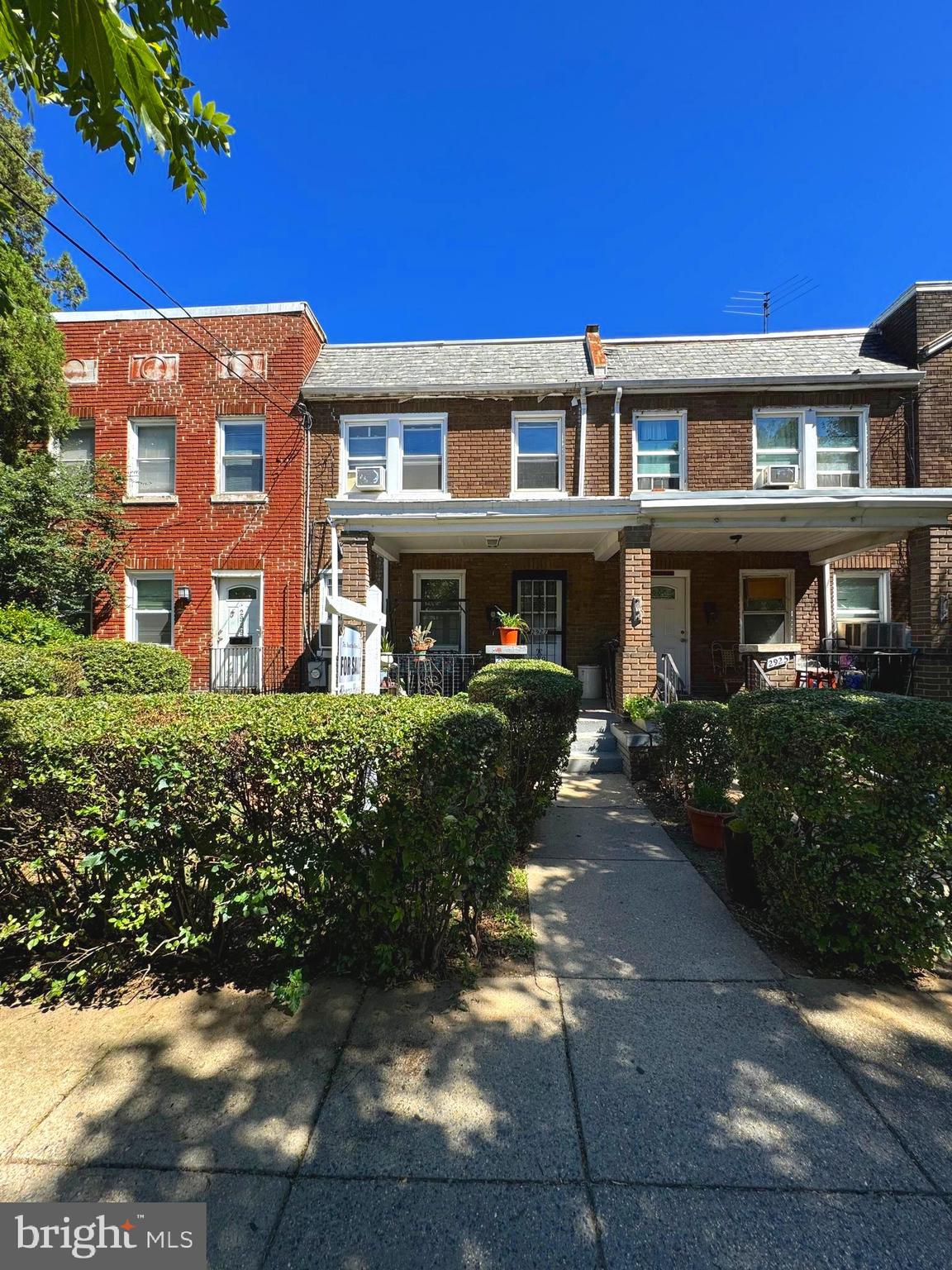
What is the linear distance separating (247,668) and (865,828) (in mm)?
10729

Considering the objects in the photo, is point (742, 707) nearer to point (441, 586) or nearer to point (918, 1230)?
point (918, 1230)

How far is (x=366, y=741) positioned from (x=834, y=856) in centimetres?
243

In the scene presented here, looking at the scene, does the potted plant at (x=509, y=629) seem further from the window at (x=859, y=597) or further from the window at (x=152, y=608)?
the window at (x=152, y=608)

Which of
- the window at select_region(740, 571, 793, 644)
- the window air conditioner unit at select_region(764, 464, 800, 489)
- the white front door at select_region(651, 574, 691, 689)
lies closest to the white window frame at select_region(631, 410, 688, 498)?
the window air conditioner unit at select_region(764, 464, 800, 489)

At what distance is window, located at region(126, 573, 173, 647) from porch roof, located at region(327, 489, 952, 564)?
15.2 ft

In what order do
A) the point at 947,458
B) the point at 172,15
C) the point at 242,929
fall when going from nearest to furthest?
the point at 172,15
the point at 242,929
the point at 947,458

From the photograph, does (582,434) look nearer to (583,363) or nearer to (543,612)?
(583,363)

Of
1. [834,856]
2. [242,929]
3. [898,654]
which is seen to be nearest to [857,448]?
[898,654]

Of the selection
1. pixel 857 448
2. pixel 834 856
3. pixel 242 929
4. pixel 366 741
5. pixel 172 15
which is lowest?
pixel 242 929

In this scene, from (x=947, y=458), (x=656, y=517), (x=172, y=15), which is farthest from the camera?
(x=947, y=458)

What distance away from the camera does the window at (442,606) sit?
11.9 meters

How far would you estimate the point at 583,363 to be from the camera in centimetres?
1140

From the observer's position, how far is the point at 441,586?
12.0 meters

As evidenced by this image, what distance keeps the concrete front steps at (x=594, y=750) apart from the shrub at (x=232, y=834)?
4702mm
